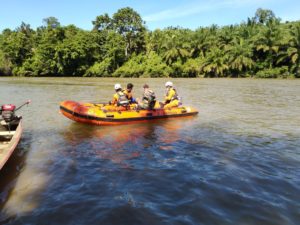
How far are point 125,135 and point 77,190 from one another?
430cm

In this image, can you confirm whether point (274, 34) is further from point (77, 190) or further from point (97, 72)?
point (77, 190)

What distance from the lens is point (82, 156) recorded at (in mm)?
7613

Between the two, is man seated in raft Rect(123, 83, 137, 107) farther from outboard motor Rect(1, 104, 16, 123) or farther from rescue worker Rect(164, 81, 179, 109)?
outboard motor Rect(1, 104, 16, 123)

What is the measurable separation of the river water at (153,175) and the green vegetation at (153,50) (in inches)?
1429

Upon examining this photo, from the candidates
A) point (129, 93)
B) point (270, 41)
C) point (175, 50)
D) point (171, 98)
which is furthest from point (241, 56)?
point (129, 93)

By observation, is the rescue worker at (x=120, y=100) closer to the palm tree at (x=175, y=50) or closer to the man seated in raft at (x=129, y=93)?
the man seated in raft at (x=129, y=93)

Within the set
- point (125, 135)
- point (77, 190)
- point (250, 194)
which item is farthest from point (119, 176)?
point (125, 135)

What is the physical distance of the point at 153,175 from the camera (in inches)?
251

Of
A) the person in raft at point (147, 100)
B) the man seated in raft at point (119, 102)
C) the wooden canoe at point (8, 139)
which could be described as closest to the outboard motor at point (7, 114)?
the wooden canoe at point (8, 139)

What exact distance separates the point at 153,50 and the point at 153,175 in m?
51.5

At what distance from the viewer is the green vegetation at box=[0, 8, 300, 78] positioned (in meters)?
44.6

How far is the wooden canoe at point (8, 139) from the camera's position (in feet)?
19.9

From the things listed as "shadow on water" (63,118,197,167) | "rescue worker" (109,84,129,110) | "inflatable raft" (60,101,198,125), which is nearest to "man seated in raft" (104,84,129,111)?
"rescue worker" (109,84,129,110)

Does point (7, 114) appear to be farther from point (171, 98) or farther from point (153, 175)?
point (171, 98)
